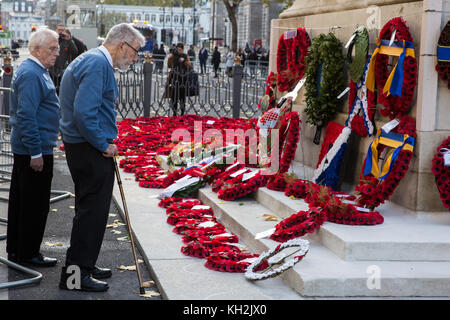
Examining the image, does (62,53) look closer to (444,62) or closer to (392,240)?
(444,62)

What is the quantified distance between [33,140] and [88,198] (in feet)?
2.59

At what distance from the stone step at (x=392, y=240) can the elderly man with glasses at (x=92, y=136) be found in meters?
1.88

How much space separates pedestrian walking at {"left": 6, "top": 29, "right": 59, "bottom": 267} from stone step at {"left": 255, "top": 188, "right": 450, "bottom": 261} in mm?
2378

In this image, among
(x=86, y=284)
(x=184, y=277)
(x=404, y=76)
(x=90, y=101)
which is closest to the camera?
(x=90, y=101)

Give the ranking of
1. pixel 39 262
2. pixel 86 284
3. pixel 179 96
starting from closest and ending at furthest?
1. pixel 86 284
2. pixel 39 262
3. pixel 179 96

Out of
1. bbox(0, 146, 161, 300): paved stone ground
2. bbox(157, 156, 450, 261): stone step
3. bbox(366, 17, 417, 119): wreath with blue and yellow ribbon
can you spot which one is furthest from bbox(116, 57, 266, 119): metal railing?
bbox(157, 156, 450, 261): stone step

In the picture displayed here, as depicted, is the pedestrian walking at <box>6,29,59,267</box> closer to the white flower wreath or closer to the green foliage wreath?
the white flower wreath

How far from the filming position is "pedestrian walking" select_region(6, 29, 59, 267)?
18.5 feet

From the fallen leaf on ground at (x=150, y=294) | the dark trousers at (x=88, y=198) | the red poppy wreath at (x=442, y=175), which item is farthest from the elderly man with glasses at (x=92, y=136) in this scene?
the red poppy wreath at (x=442, y=175)

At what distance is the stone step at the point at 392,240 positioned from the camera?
5.58 metres

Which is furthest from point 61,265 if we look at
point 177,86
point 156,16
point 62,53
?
point 156,16

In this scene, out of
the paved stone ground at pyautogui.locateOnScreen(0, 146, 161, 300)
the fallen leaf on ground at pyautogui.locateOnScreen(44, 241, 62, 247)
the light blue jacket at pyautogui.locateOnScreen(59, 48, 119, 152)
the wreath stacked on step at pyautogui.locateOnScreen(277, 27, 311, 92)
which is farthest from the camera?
the wreath stacked on step at pyautogui.locateOnScreen(277, 27, 311, 92)

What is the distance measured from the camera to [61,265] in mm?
6039
